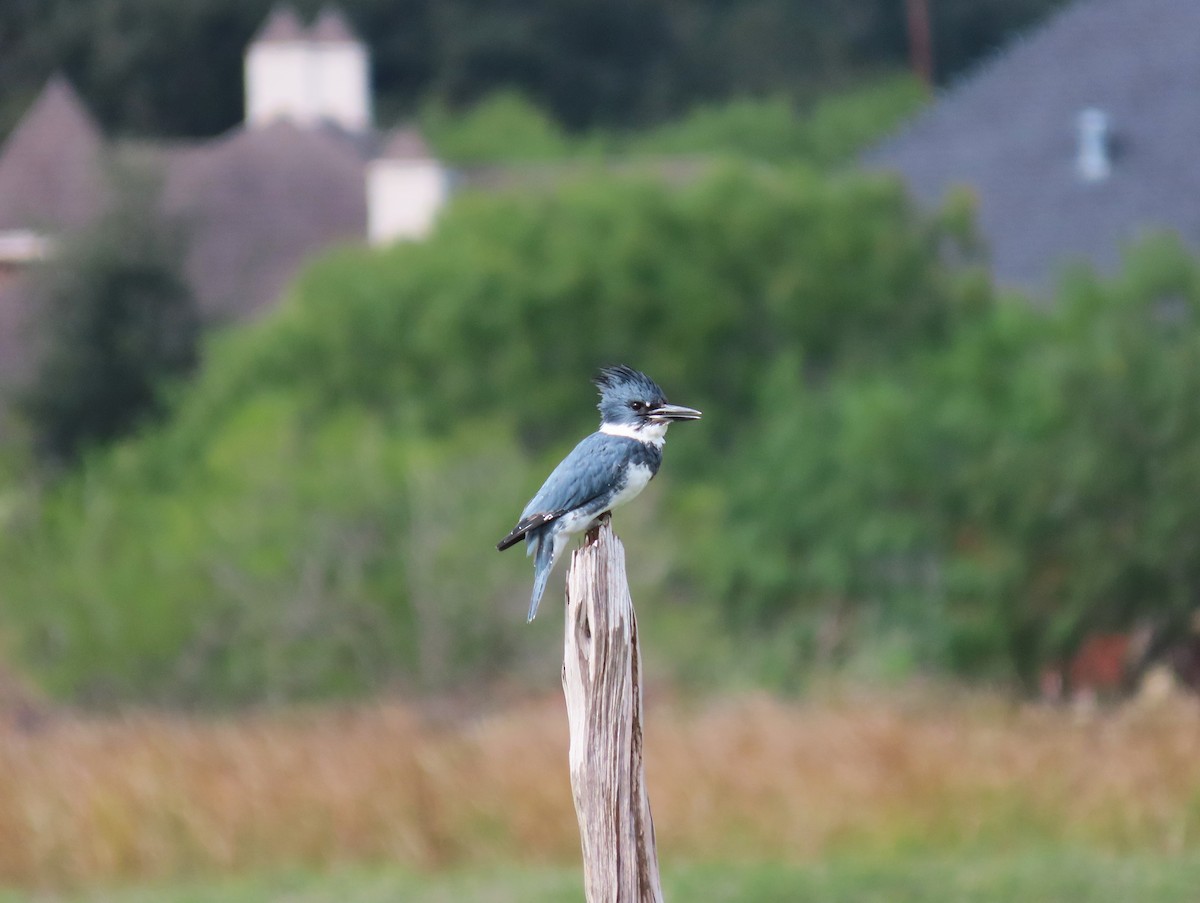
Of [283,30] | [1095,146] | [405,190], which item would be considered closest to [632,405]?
[1095,146]

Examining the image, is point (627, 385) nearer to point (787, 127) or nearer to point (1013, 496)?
point (1013, 496)

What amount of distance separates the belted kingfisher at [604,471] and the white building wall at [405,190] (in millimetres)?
27396

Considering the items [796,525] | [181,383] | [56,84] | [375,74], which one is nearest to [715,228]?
[796,525]

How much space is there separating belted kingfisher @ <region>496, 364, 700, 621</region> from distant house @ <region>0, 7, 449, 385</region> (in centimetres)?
2444

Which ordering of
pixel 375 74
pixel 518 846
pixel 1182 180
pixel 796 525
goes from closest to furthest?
1. pixel 518 846
2. pixel 796 525
3. pixel 1182 180
4. pixel 375 74

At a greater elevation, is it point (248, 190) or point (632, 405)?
point (248, 190)

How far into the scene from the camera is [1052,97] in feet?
100

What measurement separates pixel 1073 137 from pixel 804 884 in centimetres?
2295

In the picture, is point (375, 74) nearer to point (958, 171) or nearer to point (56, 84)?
point (56, 84)

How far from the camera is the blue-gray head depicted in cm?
522

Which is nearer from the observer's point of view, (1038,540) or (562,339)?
(1038,540)

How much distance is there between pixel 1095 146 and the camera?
29688 mm

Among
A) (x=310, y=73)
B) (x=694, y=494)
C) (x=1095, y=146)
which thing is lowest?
(x=694, y=494)

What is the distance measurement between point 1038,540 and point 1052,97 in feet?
53.9
